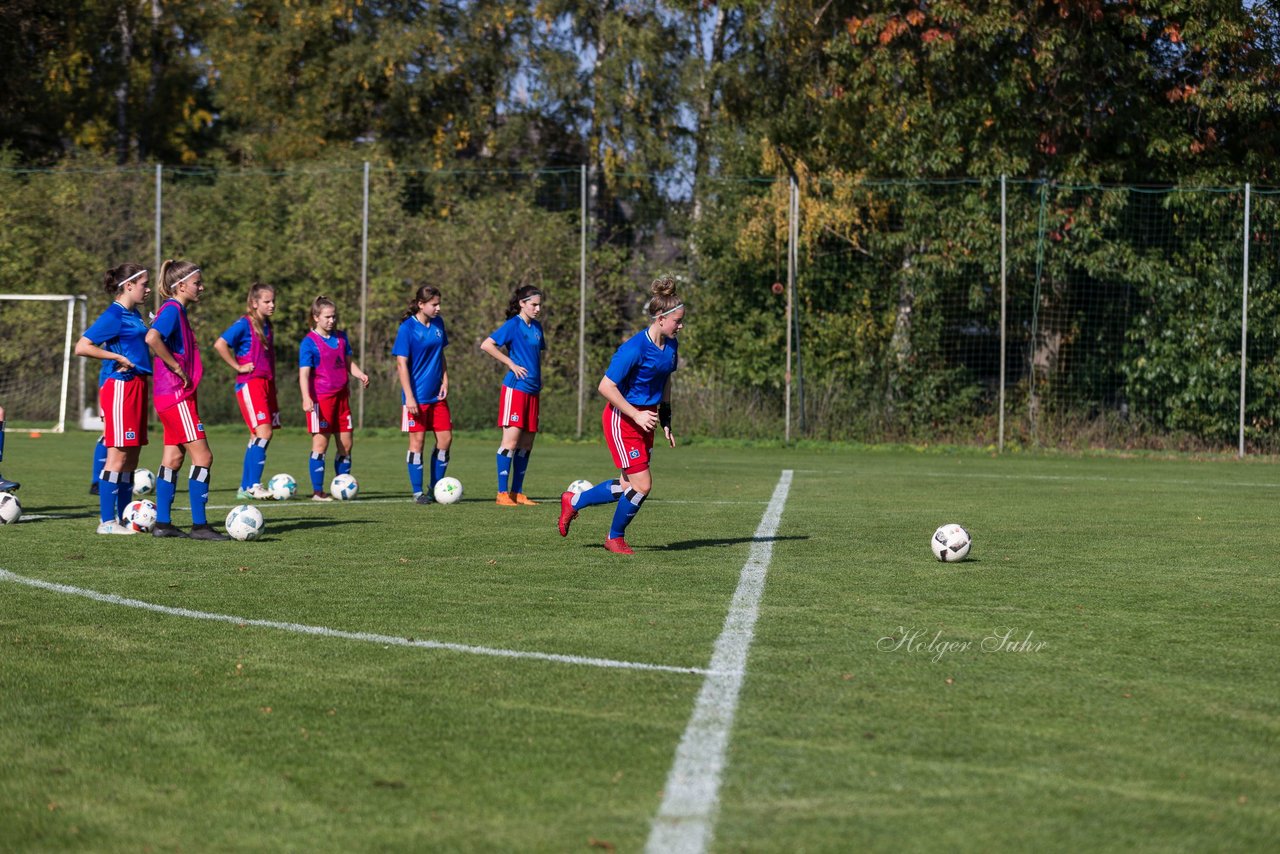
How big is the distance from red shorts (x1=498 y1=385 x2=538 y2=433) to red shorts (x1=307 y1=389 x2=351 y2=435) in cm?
146

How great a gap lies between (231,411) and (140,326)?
14.4 metres

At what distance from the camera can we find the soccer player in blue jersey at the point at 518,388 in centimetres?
1248

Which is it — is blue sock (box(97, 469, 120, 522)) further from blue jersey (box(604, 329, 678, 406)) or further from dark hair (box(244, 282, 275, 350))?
blue jersey (box(604, 329, 678, 406))

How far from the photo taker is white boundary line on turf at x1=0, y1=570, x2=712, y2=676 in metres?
5.62

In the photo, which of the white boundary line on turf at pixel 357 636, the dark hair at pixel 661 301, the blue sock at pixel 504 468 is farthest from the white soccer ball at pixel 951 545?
the blue sock at pixel 504 468

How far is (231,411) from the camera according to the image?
2344cm

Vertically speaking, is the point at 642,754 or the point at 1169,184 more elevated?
the point at 1169,184

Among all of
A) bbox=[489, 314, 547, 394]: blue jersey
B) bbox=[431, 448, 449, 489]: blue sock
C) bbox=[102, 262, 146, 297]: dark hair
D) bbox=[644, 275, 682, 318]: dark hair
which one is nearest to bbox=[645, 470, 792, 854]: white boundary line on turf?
bbox=[644, 275, 682, 318]: dark hair

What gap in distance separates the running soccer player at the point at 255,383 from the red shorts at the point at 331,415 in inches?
13.9

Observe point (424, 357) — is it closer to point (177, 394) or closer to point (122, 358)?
point (177, 394)

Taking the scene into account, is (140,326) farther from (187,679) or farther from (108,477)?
(187,679)

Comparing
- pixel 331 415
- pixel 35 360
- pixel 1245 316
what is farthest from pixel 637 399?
pixel 35 360

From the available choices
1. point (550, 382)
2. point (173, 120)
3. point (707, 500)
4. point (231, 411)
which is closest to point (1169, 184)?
point (550, 382)

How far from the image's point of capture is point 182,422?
939 cm
